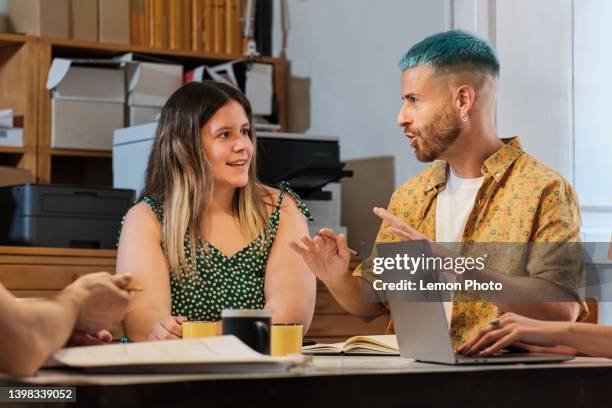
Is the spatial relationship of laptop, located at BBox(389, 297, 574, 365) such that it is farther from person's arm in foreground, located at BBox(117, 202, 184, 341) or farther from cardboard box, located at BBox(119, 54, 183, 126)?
cardboard box, located at BBox(119, 54, 183, 126)

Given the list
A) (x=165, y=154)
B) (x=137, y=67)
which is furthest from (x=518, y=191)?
(x=137, y=67)

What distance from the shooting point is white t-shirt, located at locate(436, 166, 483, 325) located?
218 centimetres

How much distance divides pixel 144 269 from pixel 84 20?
1.77 m

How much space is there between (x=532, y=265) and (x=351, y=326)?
5.09 ft

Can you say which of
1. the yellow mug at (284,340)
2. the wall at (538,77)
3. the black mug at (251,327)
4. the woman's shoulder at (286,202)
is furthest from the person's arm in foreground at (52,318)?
the wall at (538,77)

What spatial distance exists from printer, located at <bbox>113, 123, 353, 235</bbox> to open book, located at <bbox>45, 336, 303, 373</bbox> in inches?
84.2

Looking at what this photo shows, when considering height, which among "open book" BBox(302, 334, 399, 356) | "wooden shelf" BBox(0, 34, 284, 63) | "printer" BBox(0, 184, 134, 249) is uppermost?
"wooden shelf" BBox(0, 34, 284, 63)

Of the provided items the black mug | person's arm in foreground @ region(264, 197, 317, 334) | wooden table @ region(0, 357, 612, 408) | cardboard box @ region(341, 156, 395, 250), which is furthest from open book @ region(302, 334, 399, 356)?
cardboard box @ region(341, 156, 395, 250)

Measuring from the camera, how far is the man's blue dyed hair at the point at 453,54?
7.22 feet

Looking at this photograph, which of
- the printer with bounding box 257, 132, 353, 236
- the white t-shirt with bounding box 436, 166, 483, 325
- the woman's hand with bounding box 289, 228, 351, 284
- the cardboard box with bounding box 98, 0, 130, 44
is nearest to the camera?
the woman's hand with bounding box 289, 228, 351, 284

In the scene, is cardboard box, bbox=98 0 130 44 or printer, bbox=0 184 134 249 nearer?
printer, bbox=0 184 134 249

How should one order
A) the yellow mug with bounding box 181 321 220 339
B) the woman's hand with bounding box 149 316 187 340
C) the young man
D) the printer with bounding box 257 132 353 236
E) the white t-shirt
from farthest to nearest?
1. the printer with bounding box 257 132 353 236
2. the white t-shirt
3. the young man
4. the woman's hand with bounding box 149 316 187 340
5. the yellow mug with bounding box 181 321 220 339

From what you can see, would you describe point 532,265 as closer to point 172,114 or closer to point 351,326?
point 172,114

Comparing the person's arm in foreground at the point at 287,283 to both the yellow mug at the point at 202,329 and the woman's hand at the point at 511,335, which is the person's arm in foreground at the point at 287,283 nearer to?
the yellow mug at the point at 202,329
